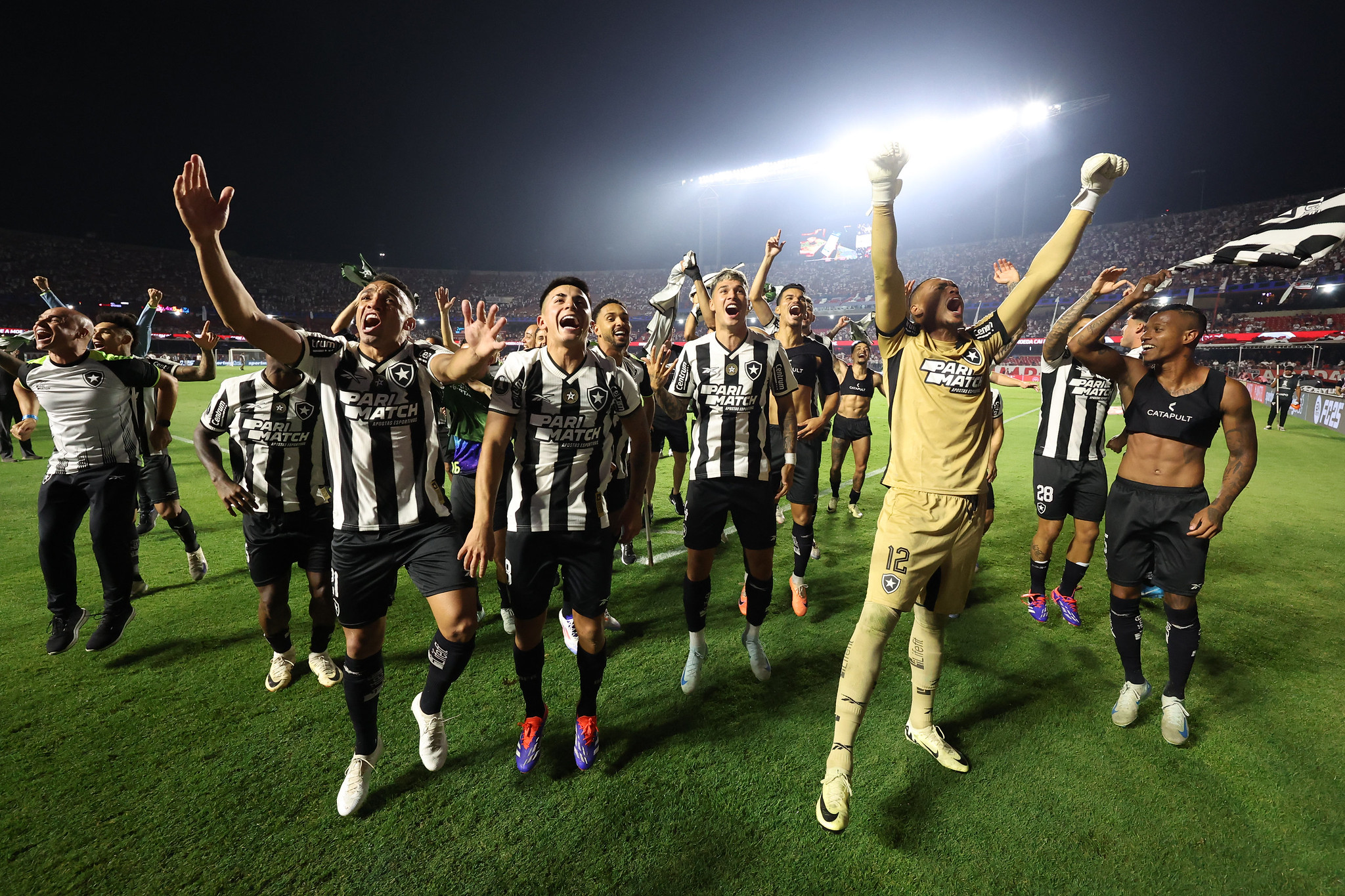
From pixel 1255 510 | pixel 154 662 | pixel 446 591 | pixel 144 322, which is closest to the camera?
pixel 446 591

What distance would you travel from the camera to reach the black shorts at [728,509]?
12.3 feet

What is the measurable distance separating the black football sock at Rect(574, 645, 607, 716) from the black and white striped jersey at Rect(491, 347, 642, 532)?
0.71 metres

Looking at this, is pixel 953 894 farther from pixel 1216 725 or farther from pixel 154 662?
pixel 154 662

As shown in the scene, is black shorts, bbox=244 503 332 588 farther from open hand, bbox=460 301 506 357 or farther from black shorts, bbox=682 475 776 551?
black shorts, bbox=682 475 776 551

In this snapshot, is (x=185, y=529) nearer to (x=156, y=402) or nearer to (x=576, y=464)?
(x=156, y=402)

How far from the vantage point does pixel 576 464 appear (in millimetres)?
2953

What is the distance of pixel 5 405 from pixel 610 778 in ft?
50.5

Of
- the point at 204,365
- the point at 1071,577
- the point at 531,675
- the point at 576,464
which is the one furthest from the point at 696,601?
the point at 204,365

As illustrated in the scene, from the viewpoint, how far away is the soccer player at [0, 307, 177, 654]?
4109 mm

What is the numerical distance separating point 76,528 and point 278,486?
7.04ft

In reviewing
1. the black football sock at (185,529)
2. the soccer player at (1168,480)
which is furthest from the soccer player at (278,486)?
the soccer player at (1168,480)

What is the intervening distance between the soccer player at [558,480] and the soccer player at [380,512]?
0.30 meters

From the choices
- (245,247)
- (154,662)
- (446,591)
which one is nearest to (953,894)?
(446,591)

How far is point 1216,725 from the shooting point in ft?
11.0
